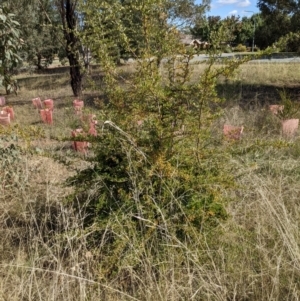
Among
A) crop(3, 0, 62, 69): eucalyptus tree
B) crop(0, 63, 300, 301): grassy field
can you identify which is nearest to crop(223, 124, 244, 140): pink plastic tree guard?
crop(0, 63, 300, 301): grassy field

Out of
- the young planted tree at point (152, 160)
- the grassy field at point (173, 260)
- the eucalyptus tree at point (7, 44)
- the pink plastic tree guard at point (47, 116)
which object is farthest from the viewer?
the pink plastic tree guard at point (47, 116)

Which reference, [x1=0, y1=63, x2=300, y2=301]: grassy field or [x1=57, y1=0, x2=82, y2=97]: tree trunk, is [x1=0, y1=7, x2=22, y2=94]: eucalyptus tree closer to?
[x1=0, y1=63, x2=300, y2=301]: grassy field

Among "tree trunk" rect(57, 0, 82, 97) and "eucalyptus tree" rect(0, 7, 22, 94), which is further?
"tree trunk" rect(57, 0, 82, 97)

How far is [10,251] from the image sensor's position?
8.51 ft

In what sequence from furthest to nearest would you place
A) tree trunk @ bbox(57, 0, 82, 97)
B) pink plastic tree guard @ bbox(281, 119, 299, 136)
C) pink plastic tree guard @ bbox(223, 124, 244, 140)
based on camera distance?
tree trunk @ bbox(57, 0, 82, 97), pink plastic tree guard @ bbox(281, 119, 299, 136), pink plastic tree guard @ bbox(223, 124, 244, 140)

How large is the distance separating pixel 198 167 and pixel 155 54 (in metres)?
0.81

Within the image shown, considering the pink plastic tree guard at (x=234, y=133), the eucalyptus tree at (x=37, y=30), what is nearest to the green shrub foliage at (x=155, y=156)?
the pink plastic tree guard at (x=234, y=133)

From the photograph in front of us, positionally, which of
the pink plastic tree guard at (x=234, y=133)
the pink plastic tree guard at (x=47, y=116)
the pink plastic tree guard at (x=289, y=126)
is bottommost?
the pink plastic tree guard at (x=47, y=116)

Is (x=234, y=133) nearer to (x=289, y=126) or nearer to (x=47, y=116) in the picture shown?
(x=289, y=126)

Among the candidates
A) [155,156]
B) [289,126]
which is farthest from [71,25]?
[155,156]

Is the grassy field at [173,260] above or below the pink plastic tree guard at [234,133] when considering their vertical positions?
below

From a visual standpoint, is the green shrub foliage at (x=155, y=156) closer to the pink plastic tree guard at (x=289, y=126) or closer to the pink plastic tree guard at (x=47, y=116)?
the pink plastic tree guard at (x=289, y=126)

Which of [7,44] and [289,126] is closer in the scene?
[7,44]

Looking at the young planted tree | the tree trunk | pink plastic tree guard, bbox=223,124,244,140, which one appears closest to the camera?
the young planted tree
